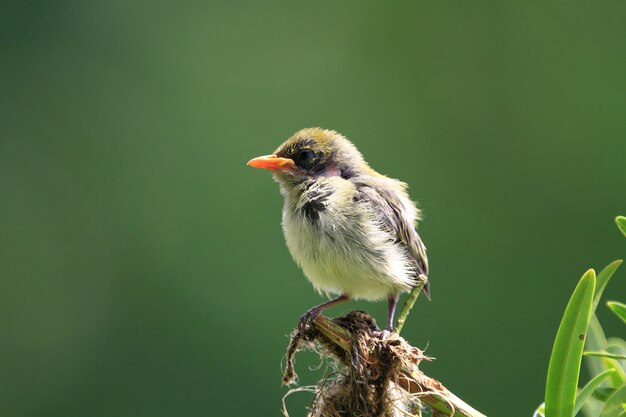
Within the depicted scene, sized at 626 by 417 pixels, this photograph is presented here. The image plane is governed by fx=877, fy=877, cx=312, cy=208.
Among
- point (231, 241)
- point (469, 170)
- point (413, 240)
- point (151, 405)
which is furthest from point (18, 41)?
point (413, 240)

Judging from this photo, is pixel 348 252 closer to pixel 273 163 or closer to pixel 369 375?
pixel 273 163

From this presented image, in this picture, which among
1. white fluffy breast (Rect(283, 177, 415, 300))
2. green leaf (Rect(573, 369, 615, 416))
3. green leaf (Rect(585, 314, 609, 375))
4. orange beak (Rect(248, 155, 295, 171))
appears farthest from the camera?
orange beak (Rect(248, 155, 295, 171))

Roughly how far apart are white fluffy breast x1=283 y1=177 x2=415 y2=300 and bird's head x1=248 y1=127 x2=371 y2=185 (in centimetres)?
33

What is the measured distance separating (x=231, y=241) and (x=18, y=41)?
372cm

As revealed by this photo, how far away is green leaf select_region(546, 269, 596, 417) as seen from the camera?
1873 millimetres

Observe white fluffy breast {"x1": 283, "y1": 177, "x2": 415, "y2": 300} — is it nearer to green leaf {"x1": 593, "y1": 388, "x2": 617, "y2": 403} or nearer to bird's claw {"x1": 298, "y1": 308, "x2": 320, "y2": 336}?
bird's claw {"x1": 298, "y1": 308, "x2": 320, "y2": 336}

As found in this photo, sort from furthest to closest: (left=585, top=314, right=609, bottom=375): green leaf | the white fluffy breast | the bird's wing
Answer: the bird's wing
the white fluffy breast
(left=585, top=314, right=609, bottom=375): green leaf

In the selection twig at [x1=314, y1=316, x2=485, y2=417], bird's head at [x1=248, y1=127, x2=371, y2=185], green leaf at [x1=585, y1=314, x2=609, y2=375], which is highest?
bird's head at [x1=248, y1=127, x2=371, y2=185]

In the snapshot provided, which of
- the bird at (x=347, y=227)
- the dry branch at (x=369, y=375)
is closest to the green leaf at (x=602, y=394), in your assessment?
the dry branch at (x=369, y=375)

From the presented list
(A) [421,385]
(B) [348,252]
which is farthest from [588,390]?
(B) [348,252]

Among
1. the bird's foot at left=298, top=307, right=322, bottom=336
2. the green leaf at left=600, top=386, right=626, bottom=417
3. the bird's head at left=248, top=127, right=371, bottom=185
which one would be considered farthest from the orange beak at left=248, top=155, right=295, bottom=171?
the green leaf at left=600, top=386, right=626, bottom=417

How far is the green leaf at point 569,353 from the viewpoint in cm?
187

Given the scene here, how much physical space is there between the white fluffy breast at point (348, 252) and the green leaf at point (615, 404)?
5.27 feet

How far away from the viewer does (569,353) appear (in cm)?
190
